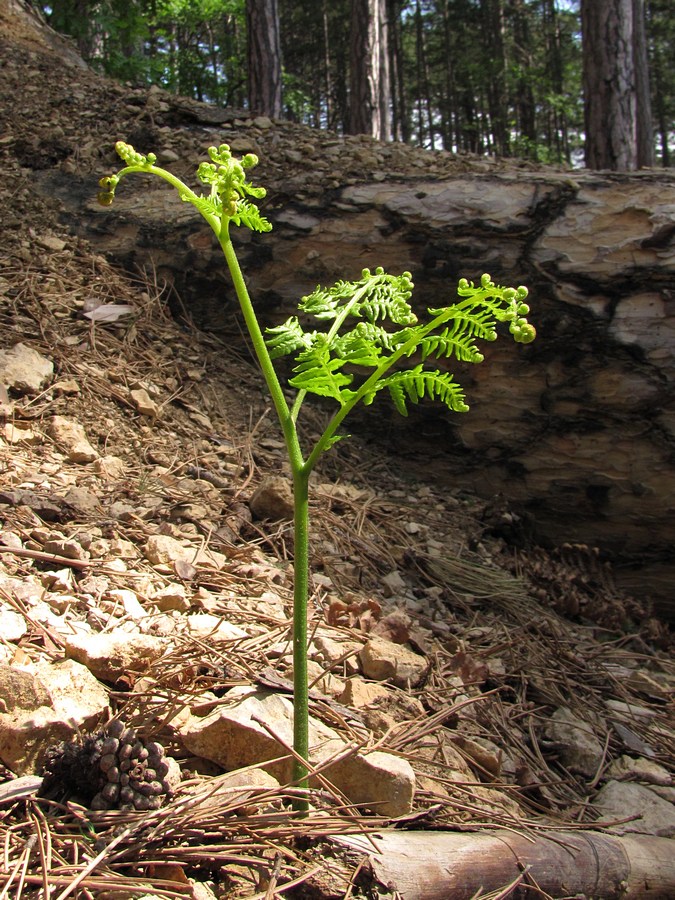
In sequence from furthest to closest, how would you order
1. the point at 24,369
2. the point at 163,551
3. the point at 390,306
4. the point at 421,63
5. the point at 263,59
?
the point at 421,63 < the point at 263,59 < the point at 24,369 < the point at 163,551 < the point at 390,306

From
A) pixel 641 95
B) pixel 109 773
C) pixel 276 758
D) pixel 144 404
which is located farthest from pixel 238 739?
pixel 641 95

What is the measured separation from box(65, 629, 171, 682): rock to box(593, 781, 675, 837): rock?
1223mm

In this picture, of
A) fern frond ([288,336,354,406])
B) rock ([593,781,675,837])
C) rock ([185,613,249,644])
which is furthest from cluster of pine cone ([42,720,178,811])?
rock ([593,781,675,837])

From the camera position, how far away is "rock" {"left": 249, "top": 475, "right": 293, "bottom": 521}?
2752mm

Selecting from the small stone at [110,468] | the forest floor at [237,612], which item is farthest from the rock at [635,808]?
the small stone at [110,468]

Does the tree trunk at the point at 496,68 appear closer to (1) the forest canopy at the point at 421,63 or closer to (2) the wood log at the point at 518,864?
(1) the forest canopy at the point at 421,63

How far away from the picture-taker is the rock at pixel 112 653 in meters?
1.63

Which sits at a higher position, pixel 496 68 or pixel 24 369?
pixel 496 68

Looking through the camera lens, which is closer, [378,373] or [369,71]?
[378,373]

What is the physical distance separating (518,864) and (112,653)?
1.02 meters

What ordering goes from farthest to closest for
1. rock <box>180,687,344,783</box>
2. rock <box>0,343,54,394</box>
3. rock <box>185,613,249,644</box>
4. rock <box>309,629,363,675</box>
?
rock <box>0,343,54,394</box> → rock <box>309,629,363,675</box> → rock <box>185,613,249,644</box> → rock <box>180,687,344,783</box>

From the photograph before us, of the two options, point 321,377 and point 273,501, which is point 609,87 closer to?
point 273,501

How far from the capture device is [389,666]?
2023 mm

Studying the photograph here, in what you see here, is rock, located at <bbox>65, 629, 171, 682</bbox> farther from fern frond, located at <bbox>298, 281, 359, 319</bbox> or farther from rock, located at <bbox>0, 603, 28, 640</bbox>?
fern frond, located at <bbox>298, 281, 359, 319</bbox>
